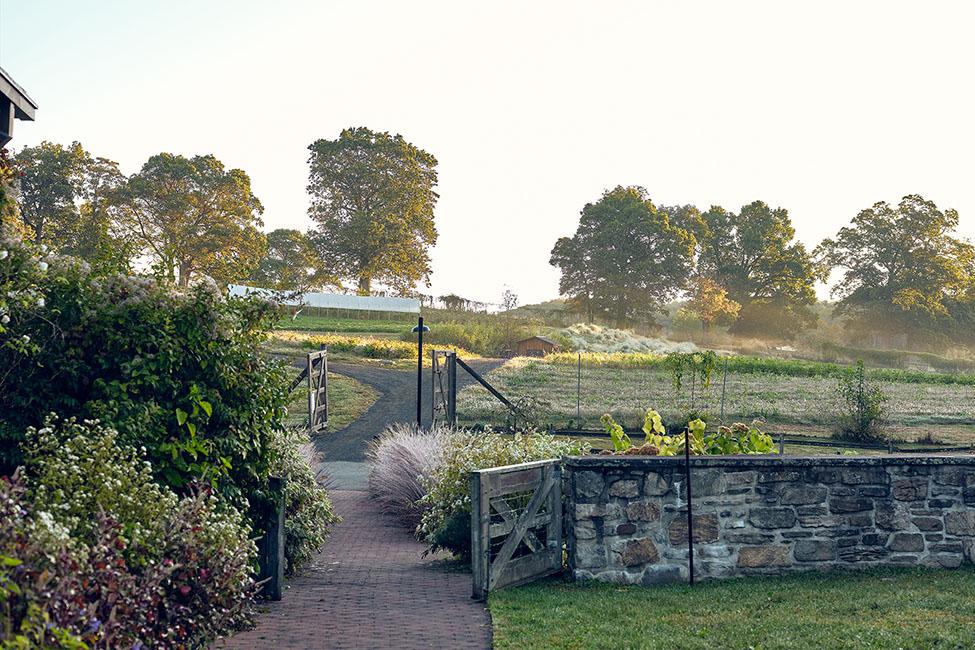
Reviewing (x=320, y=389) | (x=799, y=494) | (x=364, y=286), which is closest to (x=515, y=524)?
(x=799, y=494)

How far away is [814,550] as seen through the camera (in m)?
8.63

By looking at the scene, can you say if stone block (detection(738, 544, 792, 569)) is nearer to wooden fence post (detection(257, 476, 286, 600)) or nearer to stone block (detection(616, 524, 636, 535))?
stone block (detection(616, 524, 636, 535))

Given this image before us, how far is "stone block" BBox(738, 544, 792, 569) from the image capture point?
857 centimetres

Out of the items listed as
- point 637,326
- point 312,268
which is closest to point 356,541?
point 312,268

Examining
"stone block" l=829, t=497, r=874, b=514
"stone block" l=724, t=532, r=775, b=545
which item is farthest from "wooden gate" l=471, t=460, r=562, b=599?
"stone block" l=829, t=497, r=874, b=514

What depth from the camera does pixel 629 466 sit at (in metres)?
8.47

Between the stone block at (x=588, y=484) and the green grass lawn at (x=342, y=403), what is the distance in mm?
14233

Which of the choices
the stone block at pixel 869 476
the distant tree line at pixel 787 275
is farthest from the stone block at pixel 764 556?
the distant tree line at pixel 787 275

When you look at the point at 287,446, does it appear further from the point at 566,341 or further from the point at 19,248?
the point at 566,341

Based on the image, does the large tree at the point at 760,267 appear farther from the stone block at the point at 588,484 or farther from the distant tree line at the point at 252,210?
the stone block at the point at 588,484

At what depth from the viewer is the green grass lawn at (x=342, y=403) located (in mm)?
23634

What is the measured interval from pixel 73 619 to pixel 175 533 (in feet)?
5.43

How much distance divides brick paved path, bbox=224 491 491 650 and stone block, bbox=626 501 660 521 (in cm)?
152

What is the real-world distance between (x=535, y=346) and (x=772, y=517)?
33862mm
